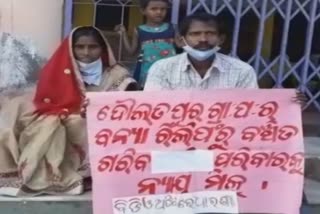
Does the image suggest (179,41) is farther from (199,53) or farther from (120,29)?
(120,29)

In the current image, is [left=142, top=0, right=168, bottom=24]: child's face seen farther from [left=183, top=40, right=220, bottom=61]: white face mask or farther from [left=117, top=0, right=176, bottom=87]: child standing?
[left=183, top=40, right=220, bottom=61]: white face mask

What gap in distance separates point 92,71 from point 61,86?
0.73ft

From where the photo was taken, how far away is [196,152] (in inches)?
177

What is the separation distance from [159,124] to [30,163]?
3.14 feet

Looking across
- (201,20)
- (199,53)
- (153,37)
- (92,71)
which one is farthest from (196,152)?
(153,37)

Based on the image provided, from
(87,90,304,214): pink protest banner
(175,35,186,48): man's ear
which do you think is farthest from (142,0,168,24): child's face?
(87,90,304,214): pink protest banner

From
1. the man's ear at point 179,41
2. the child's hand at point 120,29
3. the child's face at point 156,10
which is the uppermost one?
the child's face at point 156,10

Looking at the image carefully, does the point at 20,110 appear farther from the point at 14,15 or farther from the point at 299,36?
the point at 299,36

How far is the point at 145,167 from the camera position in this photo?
444 centimetres

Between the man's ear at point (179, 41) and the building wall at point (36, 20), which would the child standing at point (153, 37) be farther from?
the building wall at point (36, 20)

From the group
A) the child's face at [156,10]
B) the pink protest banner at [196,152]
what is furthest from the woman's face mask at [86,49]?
the pink protest banner at [196,152]

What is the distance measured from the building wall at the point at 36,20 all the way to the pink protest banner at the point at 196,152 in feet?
5.26

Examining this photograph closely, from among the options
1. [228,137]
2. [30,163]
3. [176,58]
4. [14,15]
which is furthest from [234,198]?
[14,15]

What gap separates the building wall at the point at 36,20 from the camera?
5.81 meters
